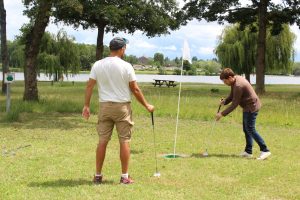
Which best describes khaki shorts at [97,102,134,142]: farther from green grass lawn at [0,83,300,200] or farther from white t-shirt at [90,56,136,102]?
green grass lawn at [0,83,300,200]

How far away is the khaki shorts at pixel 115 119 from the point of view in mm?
6641

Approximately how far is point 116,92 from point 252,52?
3931 cm

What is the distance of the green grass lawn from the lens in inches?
254

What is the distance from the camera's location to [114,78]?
21.6 feet

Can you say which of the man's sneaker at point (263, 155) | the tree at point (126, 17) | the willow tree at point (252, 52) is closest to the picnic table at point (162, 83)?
the willow tree at point (252, 52)

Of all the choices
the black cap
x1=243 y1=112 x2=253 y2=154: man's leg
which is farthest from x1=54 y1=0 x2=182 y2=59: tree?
the black cap

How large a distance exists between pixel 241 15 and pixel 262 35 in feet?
6.47

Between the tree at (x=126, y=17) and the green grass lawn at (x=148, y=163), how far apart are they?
697 inches

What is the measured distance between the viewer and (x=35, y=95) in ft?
63.6

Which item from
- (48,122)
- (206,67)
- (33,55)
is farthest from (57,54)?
(206,67)

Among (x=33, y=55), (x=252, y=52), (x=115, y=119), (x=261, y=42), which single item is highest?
(x=261, y=42)

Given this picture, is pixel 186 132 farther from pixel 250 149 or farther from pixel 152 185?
pixel 152 185

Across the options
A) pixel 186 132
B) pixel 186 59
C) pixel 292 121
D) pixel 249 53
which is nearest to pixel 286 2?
pixel 249 53

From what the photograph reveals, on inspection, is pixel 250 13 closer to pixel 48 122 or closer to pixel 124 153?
pixel 48 122
